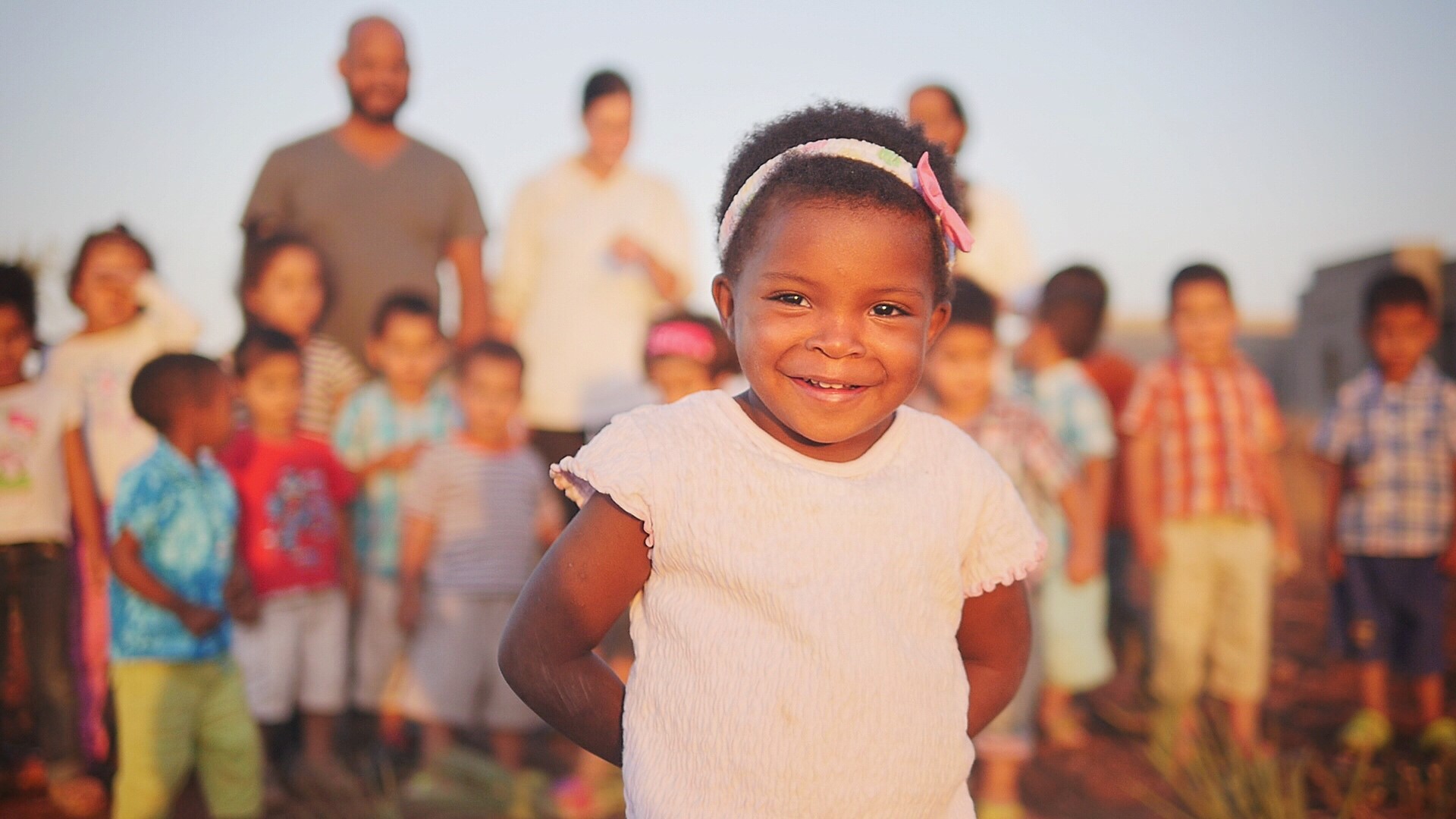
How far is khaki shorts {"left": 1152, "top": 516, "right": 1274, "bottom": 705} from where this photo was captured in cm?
471

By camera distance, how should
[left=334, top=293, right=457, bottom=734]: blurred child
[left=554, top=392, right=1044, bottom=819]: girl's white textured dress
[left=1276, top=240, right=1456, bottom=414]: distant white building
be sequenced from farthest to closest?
1. [left=1276, top=240, right=1456, bottom=414]: distant white building
2. [left=334, top=293, right=457, bottom=734]: blurred child
3. [left=554, top=392, right=1044, bottom=819]: girl's white textured dress

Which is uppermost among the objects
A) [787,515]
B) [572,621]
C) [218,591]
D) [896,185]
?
[896,185]

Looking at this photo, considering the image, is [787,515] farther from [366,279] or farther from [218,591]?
[366,279]

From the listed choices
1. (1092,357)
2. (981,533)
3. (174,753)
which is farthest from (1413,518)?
(174,753)

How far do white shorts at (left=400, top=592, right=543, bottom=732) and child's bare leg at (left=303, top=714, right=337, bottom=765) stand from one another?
283mm

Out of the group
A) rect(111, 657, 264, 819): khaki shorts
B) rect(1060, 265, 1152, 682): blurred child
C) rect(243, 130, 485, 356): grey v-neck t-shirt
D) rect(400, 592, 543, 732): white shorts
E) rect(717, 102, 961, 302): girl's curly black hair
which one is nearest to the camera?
rect(717, 102, 961, 302): girl's curly black hair

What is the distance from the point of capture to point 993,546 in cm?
174

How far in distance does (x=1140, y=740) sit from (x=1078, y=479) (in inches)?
63.2

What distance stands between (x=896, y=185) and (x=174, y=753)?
2912mm

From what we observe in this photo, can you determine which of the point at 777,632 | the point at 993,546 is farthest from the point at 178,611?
the point at 993,546

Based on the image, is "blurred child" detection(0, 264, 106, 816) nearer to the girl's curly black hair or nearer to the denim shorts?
the girl's curly black hair

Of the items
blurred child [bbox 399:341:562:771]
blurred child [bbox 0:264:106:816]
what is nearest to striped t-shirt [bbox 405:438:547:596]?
blurred child [bbox 399:341:562:771]

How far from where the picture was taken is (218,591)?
12.0 feet

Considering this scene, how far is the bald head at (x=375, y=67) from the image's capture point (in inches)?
192
